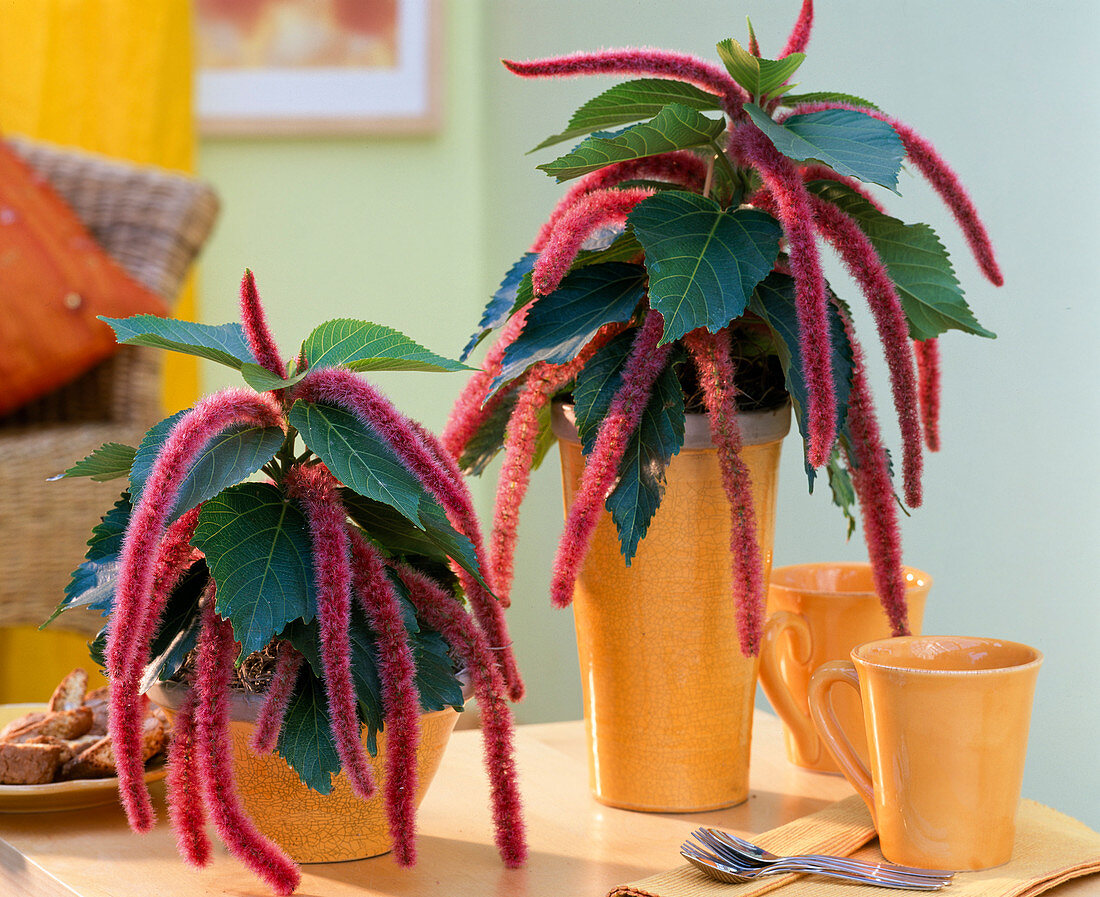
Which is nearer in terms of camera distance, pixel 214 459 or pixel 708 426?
pixel 214 459

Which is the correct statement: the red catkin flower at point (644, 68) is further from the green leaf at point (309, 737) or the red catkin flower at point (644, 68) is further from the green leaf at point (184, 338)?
the green leaf at point (309, 737)

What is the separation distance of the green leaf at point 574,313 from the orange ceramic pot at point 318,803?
0.19 meters

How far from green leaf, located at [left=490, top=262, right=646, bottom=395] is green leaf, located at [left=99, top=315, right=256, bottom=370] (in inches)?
5.6

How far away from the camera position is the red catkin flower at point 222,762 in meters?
0.52

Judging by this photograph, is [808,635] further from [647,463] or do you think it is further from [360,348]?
[360,348]

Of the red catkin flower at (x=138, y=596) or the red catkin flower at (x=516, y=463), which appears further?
the red catkin flower at (x=516, y=463)

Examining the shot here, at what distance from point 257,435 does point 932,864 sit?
385 millimetres

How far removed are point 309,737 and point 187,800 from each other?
6 centimetres

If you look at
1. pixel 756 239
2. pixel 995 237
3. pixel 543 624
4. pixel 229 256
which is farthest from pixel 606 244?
pixel 229 256

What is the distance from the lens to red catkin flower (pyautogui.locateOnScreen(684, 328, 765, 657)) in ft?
1.94

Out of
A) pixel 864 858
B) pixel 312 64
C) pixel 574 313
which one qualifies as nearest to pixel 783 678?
pixel 864 858

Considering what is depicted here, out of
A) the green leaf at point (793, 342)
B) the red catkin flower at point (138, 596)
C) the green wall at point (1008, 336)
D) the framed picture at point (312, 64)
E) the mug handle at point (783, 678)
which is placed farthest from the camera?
the framed picture at point (312, 64)

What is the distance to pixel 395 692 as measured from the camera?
1.76 ft

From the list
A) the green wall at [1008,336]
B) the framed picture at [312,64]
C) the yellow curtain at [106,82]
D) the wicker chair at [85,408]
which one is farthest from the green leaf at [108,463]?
the framed picture at [312,64]
